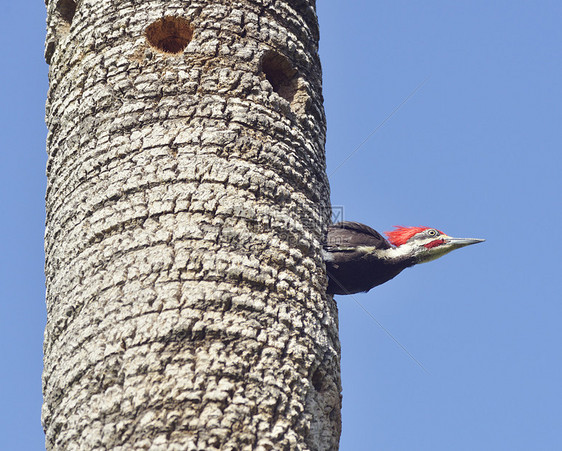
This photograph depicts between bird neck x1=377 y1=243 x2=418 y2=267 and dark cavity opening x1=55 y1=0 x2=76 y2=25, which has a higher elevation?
dark cavity opening x1=55 y1=0 x2=76 y2=25

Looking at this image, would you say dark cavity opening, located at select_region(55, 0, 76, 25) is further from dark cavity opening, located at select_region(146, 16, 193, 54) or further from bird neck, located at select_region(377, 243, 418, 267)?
bird neck, located at select_region(377, 243, 418, 267)

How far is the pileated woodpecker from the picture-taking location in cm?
448

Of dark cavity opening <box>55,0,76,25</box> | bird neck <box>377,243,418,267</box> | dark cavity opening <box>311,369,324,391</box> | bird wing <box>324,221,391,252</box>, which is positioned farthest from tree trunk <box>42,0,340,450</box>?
bird neck <box>377,243,418,267</box>

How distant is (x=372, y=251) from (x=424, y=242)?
711 mm

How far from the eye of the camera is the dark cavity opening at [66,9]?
5082 mm

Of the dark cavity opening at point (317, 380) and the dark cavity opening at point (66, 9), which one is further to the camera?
the dark cavity opening at point (66, 9)

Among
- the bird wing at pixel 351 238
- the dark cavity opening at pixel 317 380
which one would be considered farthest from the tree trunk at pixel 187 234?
the bird wing at pixel 351 238

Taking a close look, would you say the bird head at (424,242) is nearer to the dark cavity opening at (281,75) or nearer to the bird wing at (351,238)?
the bird wing at (351,238)

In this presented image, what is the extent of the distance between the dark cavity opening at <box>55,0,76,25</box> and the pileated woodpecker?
A: 196 cm

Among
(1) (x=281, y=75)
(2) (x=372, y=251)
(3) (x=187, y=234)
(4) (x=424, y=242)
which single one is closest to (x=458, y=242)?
(4) (x=424, y=242)

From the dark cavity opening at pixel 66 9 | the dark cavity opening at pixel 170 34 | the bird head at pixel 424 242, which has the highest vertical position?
the dark cavity opening at pixel 66 9

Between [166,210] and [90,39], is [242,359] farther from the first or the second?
[90,39]

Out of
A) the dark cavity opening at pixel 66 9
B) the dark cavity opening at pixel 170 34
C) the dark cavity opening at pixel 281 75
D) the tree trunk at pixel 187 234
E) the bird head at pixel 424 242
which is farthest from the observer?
the bird head at pixel 424 242

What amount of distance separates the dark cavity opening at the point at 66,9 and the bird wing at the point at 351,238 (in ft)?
6.41
